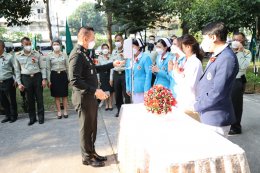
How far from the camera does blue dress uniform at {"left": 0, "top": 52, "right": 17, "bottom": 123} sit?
251 inches

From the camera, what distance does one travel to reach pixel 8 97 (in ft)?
21.6

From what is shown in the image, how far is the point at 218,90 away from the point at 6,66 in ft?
16.7

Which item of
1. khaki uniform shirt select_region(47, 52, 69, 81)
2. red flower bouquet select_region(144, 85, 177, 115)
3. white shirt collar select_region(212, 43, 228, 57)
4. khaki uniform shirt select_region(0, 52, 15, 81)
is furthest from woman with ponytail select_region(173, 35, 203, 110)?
khaki uniform shirt select_region(0, 52, 15, 81)

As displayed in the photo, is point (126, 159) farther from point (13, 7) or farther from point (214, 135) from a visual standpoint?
point (13, 7)

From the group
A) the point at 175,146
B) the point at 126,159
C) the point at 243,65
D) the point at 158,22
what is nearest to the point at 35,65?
the point at 126,159

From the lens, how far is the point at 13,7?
7621 mm

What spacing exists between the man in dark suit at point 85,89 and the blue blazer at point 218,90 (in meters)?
1.38

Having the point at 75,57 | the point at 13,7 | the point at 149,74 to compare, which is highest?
the point at 13,7

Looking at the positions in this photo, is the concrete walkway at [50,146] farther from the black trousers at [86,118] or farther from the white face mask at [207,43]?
the white face mask at [207,43]

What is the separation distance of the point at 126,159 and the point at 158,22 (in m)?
16.8

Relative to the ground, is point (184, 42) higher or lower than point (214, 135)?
higher

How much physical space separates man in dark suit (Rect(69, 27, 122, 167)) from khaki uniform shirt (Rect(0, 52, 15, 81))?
10.2 feet

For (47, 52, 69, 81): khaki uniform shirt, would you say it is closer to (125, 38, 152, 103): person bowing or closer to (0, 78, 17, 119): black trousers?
(0, 78, 17, 119): black trousers

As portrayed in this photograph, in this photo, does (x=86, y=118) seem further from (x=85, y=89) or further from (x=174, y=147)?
(x=174, y=147)
